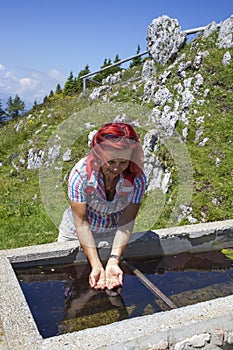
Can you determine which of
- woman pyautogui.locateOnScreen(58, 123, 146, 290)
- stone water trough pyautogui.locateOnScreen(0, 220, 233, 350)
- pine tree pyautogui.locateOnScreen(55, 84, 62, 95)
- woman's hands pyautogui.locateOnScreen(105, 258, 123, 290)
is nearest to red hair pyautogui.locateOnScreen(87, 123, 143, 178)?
woman pyautogui.locateOnScreen(58, 123, 146, 290)

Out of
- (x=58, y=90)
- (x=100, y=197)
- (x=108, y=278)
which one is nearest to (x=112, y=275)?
(x=108, y=278)

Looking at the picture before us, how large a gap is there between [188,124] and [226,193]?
101 inches

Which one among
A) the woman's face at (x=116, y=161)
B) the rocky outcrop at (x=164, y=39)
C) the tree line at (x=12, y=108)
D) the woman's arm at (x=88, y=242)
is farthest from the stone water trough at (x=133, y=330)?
the tree line at (x=12, y=108)

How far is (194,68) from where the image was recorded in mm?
9945

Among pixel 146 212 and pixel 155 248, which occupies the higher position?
pixel 146 212

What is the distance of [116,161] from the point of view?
2279mm

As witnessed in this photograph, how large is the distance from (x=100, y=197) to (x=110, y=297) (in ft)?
2.50

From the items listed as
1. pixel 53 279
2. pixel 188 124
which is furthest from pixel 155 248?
pixel 188 124

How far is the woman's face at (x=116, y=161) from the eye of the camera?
7.34 ft

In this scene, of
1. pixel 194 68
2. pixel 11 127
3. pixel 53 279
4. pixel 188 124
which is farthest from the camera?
pixel 11 127

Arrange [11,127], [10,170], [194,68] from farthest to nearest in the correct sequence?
[11,127] < [194,68] < [10,170]

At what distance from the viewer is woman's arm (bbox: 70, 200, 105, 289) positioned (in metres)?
2.44

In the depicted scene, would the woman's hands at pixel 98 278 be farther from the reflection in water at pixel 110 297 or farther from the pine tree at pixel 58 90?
the pine tree at pixel 58 90

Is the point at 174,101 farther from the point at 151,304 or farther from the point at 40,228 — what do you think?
the point at 151,304
